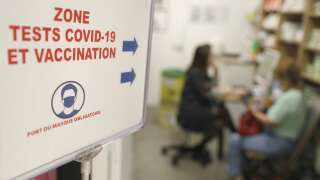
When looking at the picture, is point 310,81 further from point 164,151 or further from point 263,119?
point 164,151

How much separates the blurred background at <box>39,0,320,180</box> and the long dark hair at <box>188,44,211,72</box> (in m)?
0.17

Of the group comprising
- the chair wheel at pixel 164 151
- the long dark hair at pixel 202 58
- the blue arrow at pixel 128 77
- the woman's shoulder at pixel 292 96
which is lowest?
the chair wheel at pixel 164 151

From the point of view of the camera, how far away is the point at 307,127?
2.77 metres

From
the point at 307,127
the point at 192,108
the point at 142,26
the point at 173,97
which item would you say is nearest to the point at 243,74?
the point at 173,97

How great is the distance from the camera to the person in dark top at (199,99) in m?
3.46

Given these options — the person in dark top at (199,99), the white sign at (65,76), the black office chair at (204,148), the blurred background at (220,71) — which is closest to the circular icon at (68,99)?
the white sign at (65,76)

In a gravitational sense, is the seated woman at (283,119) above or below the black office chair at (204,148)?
above

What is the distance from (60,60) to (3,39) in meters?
0.15

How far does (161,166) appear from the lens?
3.64 metres

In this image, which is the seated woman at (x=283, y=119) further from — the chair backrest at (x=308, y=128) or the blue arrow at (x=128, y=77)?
the blue arrow at (x=128, y=77)

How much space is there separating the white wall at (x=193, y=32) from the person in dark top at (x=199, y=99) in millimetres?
1956

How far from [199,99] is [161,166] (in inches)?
31.0

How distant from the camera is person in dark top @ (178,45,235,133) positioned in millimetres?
3465

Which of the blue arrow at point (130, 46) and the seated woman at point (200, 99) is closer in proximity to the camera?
the blue arrow at point (130, 46)
